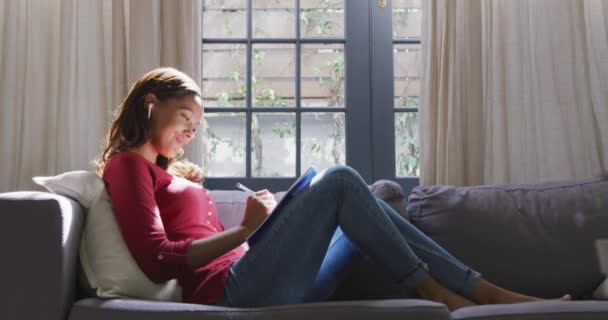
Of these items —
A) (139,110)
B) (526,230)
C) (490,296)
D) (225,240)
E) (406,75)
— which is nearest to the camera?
(225,240)

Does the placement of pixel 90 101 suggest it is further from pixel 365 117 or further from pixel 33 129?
pixel 365 117

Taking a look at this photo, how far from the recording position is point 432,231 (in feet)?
7.59

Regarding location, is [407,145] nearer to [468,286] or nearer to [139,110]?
[468,286]

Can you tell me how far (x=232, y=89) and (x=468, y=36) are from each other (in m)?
1.08

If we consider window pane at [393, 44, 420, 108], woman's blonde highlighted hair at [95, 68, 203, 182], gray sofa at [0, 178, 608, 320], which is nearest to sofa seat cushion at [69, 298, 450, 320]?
gray sofa at [0, 178, 608, 320]

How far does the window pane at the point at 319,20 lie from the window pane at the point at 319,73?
71 millimetres

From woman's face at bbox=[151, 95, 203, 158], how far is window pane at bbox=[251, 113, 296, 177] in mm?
1062

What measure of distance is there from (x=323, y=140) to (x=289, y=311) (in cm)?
161

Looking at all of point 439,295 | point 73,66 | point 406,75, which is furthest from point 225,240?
point 406,75

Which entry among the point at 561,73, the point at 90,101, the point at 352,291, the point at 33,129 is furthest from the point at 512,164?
the point at 33,129

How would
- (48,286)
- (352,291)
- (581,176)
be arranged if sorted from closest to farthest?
(48,286) < (352,291) < (581,176)

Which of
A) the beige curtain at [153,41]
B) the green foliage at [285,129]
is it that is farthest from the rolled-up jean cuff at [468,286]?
the green foliage at [285,129]

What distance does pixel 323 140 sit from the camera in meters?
3.20

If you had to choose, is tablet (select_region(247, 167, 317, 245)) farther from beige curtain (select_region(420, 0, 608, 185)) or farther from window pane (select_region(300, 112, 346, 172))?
window pane (select_region(300, 112, 346, 172))
